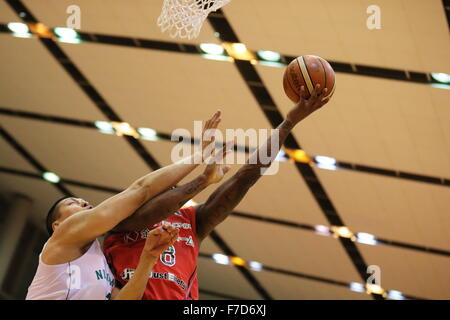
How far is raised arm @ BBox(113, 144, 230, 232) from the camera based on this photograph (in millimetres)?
4059

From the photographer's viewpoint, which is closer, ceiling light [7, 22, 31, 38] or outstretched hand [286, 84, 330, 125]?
outstretched hand [286, 84, 330, 125]

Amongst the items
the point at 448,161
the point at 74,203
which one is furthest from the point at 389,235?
the point at 74,203

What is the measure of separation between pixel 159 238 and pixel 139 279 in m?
0.25

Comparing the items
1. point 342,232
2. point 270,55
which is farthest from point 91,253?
point 342,232

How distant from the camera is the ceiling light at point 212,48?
32.2 feet

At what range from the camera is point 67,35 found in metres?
10.5

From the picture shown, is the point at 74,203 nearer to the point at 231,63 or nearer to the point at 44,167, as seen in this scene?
the point at 231,63

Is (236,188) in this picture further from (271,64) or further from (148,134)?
(148,134)

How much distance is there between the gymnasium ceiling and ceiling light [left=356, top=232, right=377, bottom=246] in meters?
0.15

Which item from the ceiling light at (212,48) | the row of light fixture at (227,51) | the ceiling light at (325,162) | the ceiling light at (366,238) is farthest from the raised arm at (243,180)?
the ceiling light at (366,238)

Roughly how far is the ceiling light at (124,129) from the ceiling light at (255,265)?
4926 mm

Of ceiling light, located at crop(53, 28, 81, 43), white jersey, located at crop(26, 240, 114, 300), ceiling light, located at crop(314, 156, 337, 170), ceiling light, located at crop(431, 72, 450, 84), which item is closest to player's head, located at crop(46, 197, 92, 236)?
white jersey, located at crop(26, 240, 114, 300)

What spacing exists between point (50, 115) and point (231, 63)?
4.07 metres

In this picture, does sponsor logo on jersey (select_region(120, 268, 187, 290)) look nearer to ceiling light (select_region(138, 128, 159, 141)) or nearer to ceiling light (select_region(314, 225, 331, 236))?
ceiling light (select_region(138, 128, 159, 141))
